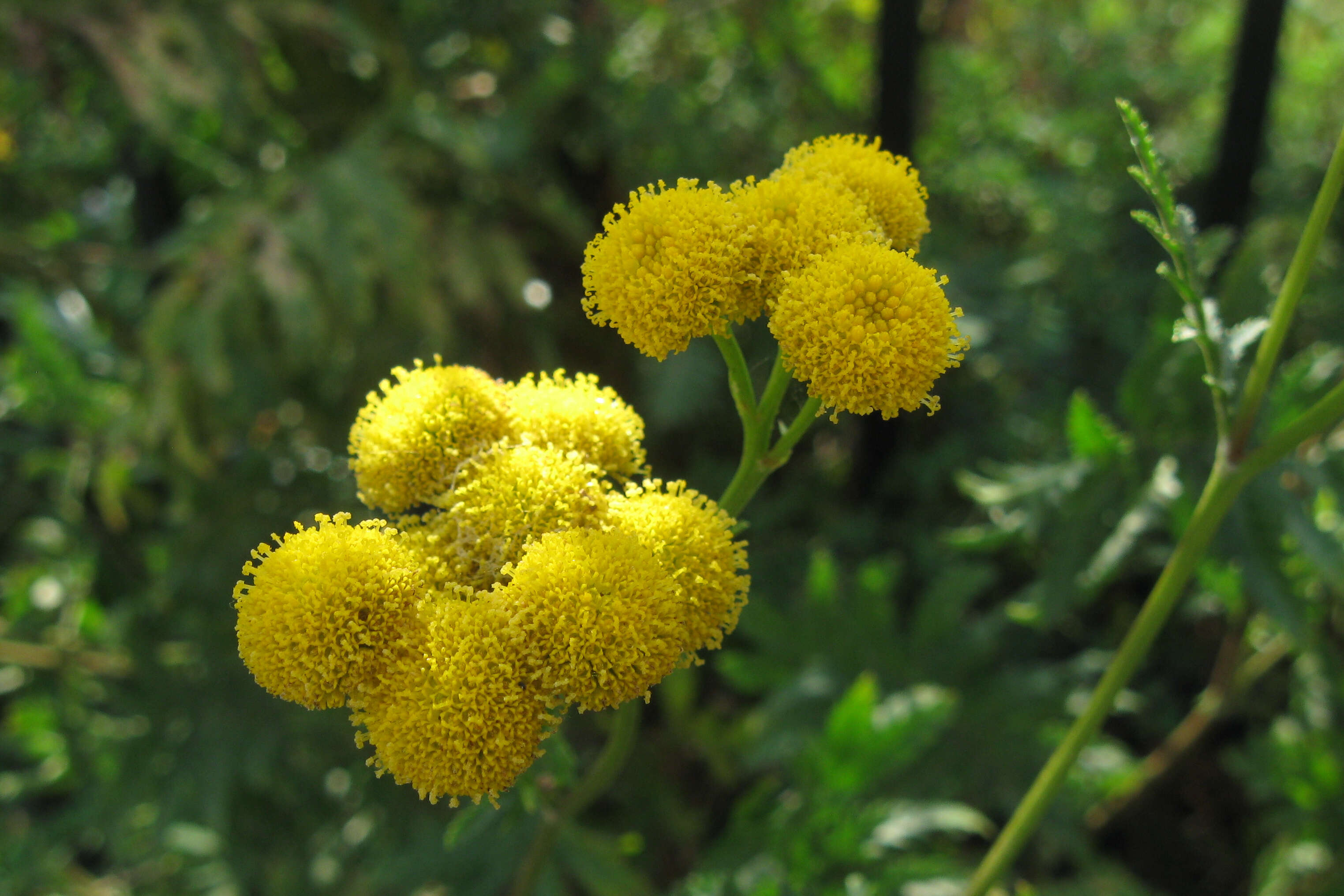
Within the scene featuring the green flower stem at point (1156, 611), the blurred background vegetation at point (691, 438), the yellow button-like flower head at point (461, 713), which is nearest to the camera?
the yellow button-like flower head at point (461, 713)

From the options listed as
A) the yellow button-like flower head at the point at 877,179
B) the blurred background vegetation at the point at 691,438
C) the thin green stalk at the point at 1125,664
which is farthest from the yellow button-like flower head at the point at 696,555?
the blurred background vegetation at the point at 691,438

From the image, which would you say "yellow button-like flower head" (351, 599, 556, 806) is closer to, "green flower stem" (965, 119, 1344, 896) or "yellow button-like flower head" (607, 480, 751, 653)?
"yellow button-like flower head" (607, 480, 751, 653)

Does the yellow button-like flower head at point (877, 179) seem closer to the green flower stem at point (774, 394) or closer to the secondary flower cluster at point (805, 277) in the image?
the secondary flower cluster at point (805, 277)

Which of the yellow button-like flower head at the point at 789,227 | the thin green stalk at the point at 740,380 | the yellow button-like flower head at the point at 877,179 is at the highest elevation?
the yellow button-like flower head at the point at 877,179

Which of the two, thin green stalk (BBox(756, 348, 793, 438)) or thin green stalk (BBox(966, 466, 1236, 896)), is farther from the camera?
thin green stalk (BBox(966, 466, 1236, 896))

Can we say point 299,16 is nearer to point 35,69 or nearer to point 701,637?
point 35,69

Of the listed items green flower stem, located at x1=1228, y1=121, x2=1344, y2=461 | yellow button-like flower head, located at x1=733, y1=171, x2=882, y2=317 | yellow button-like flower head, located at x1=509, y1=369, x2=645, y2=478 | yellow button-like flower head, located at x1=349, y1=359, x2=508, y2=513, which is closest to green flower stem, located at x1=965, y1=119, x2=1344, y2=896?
green flower stem, located at x1=1228, y1=121, x2=1344, y2=461
